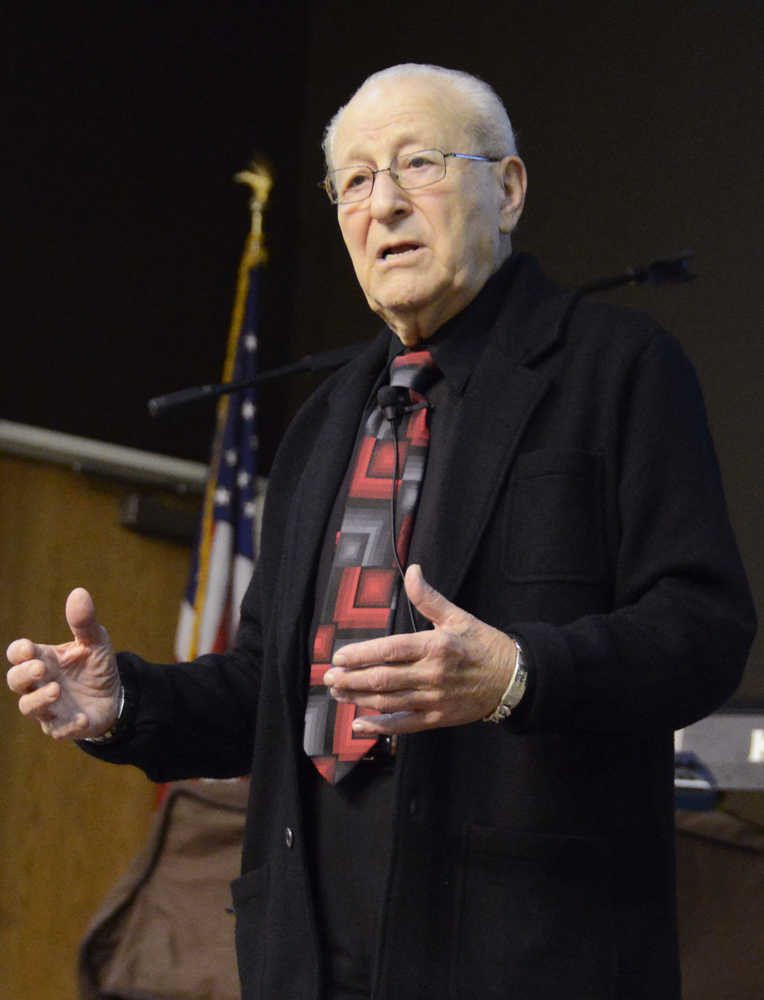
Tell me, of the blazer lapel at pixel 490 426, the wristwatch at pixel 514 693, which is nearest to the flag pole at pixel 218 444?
the blazer lapel at pixel 490 426

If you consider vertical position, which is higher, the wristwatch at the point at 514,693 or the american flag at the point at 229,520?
the american flag at the point at 229,520

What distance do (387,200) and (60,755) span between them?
3457 millimetres

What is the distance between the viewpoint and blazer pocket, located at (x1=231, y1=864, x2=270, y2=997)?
1366mm

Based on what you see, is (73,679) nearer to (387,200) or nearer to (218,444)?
(387,200)

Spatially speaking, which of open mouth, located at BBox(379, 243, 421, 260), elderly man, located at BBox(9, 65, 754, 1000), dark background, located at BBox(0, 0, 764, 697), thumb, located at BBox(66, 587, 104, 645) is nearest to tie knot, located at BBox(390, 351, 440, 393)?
elderly man, located at BBox(9, 65, 754, 1000)

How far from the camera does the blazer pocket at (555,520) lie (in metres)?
1.24

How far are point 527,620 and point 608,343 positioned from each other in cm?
32

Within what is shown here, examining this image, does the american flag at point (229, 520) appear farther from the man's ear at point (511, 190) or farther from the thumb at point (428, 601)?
the thumb at point (428, 601)

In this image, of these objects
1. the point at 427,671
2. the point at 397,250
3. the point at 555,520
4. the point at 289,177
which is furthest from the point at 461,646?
the point at 289,177

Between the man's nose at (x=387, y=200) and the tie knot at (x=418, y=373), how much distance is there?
161 mm

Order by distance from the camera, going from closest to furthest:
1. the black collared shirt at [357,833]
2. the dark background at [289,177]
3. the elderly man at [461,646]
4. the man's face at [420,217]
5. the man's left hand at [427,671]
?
the man's left hand at [427,671]
the elderly man at [461,646]
the black collared shirt at [357,833]
the man's face at [420,217]
the dark background at [289,177]

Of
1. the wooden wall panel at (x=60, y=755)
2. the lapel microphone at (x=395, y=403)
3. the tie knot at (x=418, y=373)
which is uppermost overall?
the tie knot at (x=418, y=373)

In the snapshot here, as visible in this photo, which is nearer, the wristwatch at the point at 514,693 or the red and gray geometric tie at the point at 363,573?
the wristwatch at the point at 514,693

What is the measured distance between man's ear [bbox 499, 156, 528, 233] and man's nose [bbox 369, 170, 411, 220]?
0.14 metres
